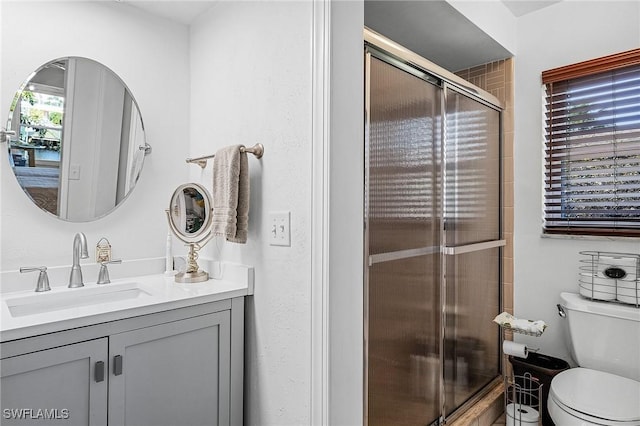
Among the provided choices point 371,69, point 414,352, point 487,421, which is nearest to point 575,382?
point 487,421

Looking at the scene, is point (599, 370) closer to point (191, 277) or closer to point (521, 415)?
point (521, 415)

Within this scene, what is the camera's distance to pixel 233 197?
1376 mm

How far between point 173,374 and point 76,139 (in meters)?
1.06

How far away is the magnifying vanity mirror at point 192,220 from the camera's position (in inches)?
63.4

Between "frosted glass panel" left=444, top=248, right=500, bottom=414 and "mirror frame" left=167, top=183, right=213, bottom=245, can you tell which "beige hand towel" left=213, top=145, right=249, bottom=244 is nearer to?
"mirror frame" left=167, top=183, right=213, bottom=245

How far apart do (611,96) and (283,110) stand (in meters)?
1.78

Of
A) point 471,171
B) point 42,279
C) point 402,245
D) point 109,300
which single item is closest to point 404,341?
point 402,245

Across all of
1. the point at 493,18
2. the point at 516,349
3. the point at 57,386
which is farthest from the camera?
the point at 493,18

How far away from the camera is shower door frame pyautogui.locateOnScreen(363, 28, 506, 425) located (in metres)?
1.37

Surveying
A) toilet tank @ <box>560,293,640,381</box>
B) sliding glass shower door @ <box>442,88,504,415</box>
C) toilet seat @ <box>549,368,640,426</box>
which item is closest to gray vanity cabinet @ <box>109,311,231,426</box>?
sliding glass shower door @ <box>442,88,504,415</box>

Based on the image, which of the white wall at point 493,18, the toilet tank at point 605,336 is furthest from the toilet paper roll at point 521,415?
the white wall at point 493,18

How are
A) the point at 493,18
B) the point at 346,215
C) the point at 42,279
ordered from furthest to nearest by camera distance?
the point at 493,18, the point at 42,279, the point at 346,215

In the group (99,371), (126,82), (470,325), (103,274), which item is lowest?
(470,325)

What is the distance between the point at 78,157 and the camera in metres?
1.58
